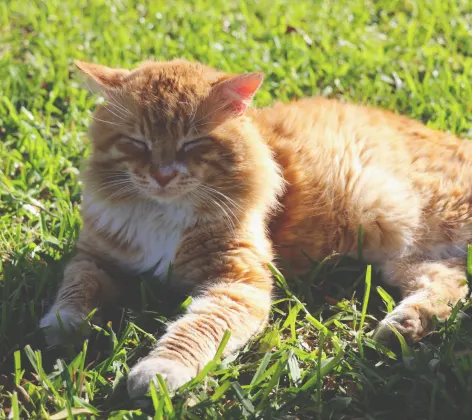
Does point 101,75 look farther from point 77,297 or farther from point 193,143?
point 77,297

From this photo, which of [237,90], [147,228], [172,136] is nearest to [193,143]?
[172,136]

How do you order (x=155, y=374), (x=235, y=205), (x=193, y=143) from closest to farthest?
(x=155, y=374) → (x=193, y=143) → (x=235, y=205)

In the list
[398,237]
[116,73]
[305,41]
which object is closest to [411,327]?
[398,237]

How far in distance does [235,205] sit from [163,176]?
451 millimetres

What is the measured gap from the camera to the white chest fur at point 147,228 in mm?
3373

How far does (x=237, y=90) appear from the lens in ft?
10.8

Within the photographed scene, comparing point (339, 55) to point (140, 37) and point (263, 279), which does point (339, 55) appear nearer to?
point (140, 37)

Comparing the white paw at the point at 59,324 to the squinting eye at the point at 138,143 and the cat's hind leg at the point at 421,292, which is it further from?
the cat's hind leg at the point at 421,292

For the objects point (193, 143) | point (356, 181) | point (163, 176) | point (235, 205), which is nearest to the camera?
point (163, 176)

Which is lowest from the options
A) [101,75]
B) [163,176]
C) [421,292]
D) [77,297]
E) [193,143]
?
[77,297]

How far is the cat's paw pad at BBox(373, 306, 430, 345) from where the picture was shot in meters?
3.08

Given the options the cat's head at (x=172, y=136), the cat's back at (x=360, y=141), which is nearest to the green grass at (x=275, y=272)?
the cat's head at (x=172, y=136)

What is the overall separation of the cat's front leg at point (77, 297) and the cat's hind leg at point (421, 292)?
1425mm

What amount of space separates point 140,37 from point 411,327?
4.14m
